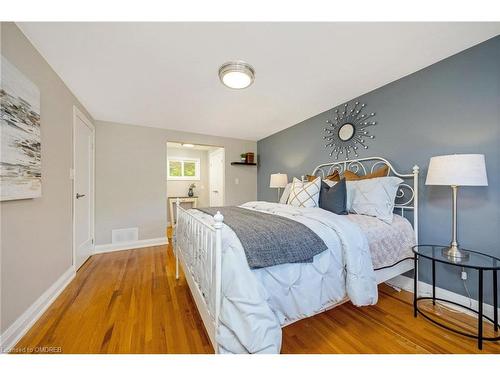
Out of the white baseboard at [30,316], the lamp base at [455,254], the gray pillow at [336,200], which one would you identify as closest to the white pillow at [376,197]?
the gray pillow at [336,200]

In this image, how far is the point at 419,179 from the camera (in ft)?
6.61

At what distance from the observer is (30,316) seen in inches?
59.6

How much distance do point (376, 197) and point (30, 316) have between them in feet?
10.2

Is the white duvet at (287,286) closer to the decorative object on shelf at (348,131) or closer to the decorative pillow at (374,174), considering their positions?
the decorative pillow at (374,174)

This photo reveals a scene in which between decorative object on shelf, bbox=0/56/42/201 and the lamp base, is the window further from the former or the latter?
the lamp base

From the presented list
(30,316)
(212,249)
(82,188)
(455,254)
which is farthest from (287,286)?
(82,188)

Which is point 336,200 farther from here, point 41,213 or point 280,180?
point 41,213

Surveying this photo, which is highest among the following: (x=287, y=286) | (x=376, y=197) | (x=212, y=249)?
(x=376, y=197)

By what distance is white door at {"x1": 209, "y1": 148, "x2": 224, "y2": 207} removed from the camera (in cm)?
462

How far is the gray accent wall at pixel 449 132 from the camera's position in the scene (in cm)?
159

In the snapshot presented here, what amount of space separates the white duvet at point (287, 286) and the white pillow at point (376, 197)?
0.61 meters

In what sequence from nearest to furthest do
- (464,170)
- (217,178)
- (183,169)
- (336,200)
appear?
(464,170)
(336,200)
(217,178)
(183,169)

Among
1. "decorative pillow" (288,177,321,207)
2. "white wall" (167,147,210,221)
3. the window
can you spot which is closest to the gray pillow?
"decorative pillow" (288,177,321,207)
